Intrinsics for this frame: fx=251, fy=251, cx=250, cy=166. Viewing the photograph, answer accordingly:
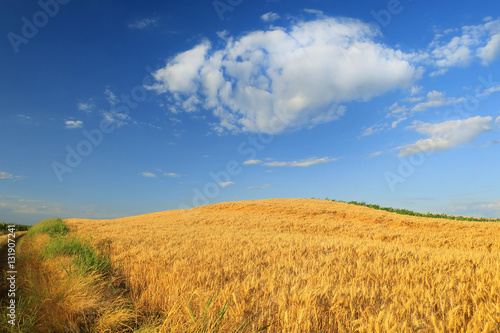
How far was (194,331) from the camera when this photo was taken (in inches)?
111

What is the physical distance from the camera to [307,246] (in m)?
8.09

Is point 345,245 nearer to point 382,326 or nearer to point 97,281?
point 382,326

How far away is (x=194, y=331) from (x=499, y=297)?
4615mm

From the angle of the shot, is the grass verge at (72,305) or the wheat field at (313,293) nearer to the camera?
the wheat field at (313,293)

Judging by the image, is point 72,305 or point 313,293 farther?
point 72,305

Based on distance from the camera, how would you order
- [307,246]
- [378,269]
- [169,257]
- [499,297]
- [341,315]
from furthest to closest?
1. [307,246]
2. [169,257]
3. [378,269]
4. [499,297]
5. [341,315]

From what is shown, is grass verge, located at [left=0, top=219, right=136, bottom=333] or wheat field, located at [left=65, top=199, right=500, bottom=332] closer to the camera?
wheat field, located at [left=65, top=199, right=500, bottom=332]

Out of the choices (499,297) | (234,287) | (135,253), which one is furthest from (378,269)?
(135,253)

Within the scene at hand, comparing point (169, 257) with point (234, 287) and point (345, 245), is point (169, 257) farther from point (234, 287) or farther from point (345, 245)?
point (345, 245)

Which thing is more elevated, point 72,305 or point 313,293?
point 313,293

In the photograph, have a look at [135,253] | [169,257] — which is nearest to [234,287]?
[169,257]

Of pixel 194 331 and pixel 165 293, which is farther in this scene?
pixel 165 293

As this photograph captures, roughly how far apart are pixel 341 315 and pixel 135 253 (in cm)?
619

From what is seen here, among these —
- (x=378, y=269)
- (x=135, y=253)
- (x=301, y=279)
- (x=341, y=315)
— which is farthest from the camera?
(x=135, y=253)
